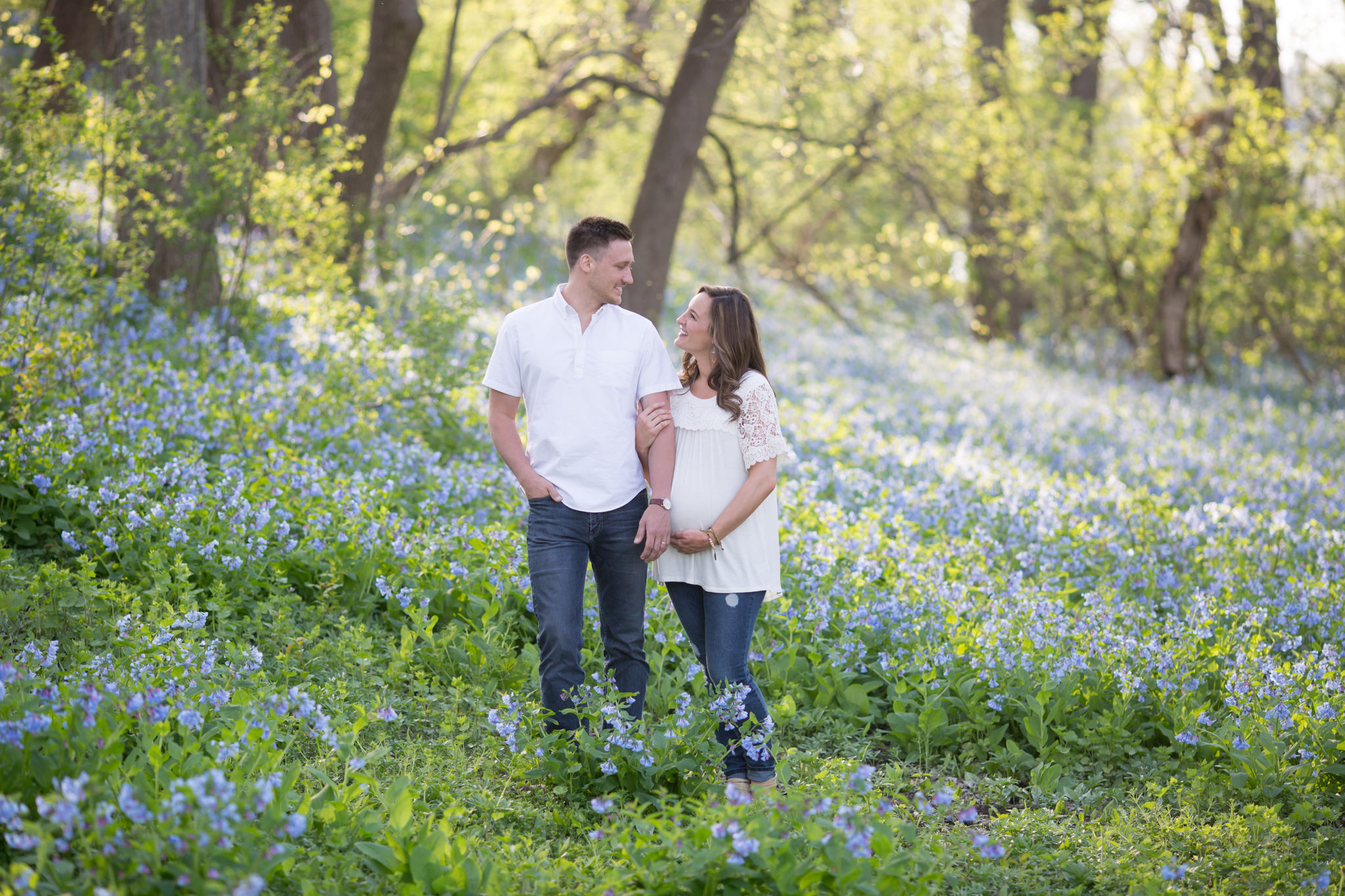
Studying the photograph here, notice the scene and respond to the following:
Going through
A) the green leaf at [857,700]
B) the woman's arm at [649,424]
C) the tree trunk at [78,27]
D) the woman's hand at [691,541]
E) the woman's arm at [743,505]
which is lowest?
the green leaf at [857,700]

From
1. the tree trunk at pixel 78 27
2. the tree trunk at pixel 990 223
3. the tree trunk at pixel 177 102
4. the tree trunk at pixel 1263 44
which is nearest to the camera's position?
the tree trunk at pixel 177 102

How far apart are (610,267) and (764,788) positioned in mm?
1998

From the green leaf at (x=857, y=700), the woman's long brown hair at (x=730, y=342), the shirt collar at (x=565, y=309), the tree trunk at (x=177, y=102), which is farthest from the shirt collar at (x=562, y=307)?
the tree trunk at (x=177, y=102)

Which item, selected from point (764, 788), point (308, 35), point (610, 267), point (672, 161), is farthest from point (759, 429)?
point (308, 35)

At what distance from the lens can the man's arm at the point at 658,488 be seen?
3.63 m

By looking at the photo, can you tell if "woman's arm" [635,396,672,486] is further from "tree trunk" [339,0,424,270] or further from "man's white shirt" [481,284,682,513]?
"tree trunk" [339,0,424,270]

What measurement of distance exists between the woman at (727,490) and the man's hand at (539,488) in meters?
0.37

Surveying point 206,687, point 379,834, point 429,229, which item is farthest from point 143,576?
point 429,229

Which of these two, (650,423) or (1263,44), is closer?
(650,423)

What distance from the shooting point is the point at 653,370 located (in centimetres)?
377

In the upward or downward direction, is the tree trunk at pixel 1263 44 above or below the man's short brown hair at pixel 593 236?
above

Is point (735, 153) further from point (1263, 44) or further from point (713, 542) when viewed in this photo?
point (713, 542)

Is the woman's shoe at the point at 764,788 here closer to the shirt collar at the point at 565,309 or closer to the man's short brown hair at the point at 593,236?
the shirt collar at the point at 565,309

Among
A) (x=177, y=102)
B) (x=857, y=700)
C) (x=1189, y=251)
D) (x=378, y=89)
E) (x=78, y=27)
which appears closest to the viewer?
(x=857, y=700)
